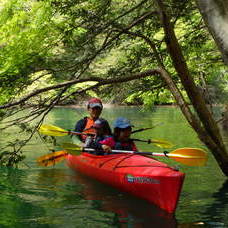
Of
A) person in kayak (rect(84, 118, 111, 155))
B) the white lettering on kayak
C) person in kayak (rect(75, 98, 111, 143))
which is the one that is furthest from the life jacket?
the white lettering on kayak

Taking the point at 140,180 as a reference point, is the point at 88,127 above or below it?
above

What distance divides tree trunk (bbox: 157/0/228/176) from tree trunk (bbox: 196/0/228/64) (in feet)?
6.25

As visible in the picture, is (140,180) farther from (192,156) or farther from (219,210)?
(219,210)

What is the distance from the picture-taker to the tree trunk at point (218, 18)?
296 centimetres

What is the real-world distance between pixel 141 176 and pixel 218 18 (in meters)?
3.49

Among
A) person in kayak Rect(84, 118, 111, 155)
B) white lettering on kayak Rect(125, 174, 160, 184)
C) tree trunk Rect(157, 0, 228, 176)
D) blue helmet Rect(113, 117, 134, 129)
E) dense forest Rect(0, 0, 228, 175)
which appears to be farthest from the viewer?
person in kayak Rect(84, 118, 111, 155)

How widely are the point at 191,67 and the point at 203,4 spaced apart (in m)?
5.60

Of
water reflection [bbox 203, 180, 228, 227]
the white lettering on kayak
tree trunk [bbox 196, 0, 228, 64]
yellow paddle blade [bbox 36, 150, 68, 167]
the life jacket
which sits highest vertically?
tree trunk [bbox 196, 0, 228, 64]

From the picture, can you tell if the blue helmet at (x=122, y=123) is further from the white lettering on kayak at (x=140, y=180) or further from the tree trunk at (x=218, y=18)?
the tree trunk at (x=218, y=18)

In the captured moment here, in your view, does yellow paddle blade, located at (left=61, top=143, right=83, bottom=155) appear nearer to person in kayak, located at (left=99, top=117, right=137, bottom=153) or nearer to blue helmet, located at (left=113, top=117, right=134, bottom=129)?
person in kayak, located at (left=99, top=117, right=137, bottom=153)

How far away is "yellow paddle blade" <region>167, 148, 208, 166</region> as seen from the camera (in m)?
6.10

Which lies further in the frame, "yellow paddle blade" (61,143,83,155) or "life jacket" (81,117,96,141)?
"life jacket" (81,117,96,141)

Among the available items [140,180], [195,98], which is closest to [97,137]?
[140,180]

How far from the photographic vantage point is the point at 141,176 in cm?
603
